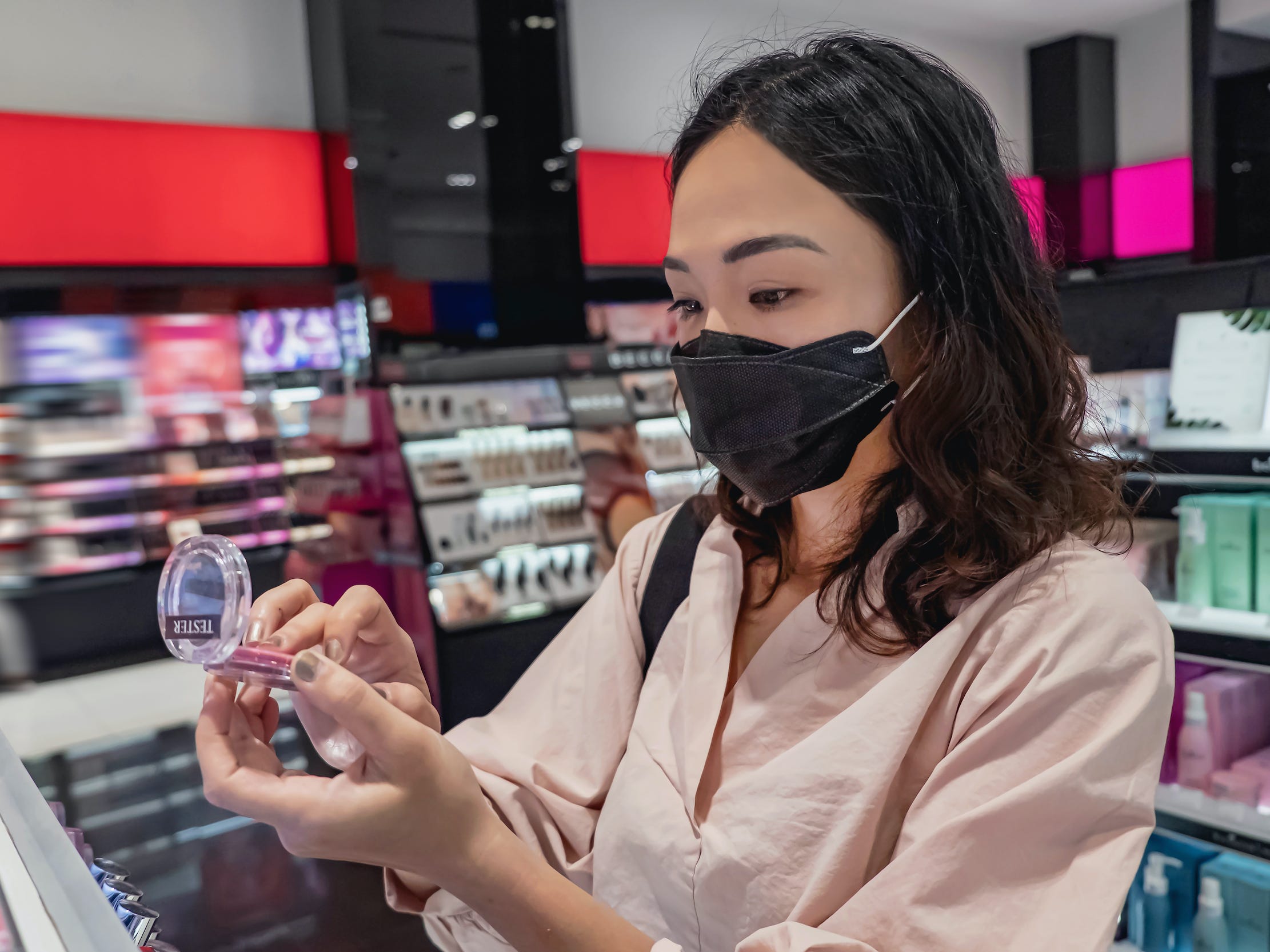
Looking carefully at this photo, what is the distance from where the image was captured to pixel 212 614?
832 millimetres

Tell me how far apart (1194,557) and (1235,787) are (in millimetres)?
575

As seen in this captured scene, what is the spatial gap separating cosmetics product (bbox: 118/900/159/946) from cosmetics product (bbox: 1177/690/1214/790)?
252 centimetres

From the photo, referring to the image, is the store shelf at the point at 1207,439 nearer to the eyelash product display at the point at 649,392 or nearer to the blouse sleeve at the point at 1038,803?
the blouse sleeve at the point at 1038,803

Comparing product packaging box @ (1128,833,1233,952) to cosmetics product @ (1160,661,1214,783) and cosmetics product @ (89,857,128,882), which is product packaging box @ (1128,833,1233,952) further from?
cosmetics product @ (89,857,128,882)

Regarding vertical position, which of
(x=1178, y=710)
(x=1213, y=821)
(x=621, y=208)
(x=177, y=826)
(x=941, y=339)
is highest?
(x=621, y=208)

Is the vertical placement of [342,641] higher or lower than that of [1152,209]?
lower

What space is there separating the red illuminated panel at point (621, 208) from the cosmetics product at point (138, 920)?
5.56m

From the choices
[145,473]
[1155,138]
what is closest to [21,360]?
[145,473]

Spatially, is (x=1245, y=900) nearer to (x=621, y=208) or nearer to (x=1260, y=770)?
(x=1260, y=770)

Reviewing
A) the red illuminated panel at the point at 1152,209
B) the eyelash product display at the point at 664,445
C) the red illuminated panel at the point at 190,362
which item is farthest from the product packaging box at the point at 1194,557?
the red illuminated panel at the point at 1152,209

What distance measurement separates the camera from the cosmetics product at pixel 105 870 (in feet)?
3.27

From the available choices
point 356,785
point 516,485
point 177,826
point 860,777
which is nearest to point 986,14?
point 516,485

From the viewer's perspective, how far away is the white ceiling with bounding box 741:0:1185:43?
730 cm

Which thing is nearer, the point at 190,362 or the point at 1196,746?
the point at 1196,746
